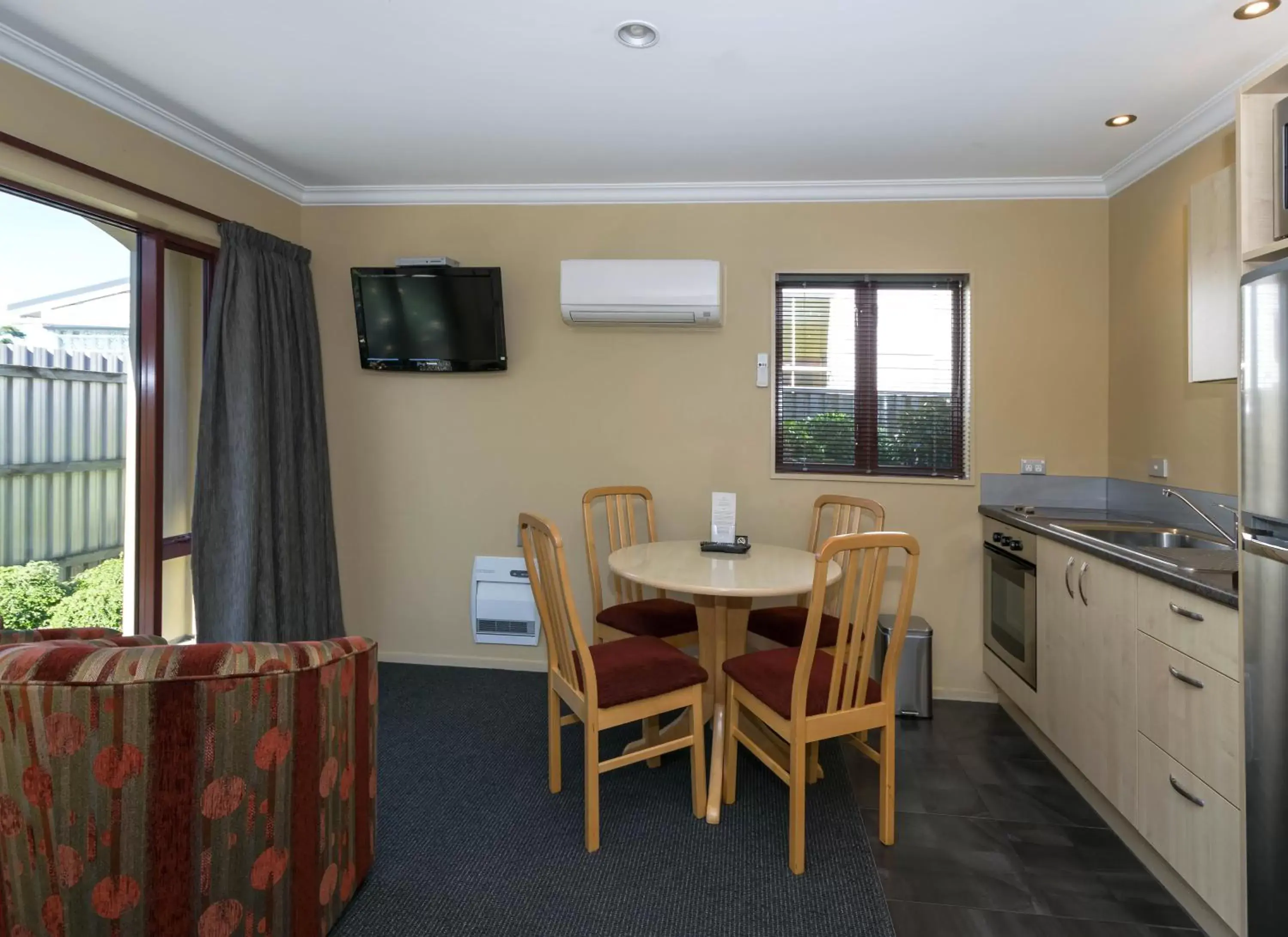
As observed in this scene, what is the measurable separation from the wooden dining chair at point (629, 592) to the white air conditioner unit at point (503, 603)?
382 mm

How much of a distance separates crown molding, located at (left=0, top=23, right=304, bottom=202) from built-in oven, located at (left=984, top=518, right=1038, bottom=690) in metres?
3.95

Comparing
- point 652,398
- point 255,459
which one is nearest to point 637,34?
point 652,398

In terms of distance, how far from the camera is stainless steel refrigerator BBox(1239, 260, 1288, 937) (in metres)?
1.50

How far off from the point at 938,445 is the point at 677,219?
5.89 feet

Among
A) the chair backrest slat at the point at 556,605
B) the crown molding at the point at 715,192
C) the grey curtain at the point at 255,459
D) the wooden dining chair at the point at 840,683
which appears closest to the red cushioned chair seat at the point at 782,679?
the wooden dining chair at the point at 840,683

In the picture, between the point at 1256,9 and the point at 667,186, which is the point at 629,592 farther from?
the point at 1256,9

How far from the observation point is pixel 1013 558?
2990 mm

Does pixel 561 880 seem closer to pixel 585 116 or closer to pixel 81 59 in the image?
pixel 585 116

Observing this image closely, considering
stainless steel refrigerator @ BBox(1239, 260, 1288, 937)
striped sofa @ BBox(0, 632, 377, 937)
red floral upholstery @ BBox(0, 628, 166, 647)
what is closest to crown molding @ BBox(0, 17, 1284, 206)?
stainless steel refrigerator @ BBox(1239, 260, 1288, 937)

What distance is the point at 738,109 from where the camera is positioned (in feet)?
8.65

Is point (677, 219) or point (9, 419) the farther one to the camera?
point (677, 219)

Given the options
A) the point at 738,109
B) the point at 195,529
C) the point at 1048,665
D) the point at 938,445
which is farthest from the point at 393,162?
the point at 1048,665

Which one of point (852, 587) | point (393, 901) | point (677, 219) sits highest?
point (677, 219)

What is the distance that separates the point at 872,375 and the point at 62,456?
353 centimetres
